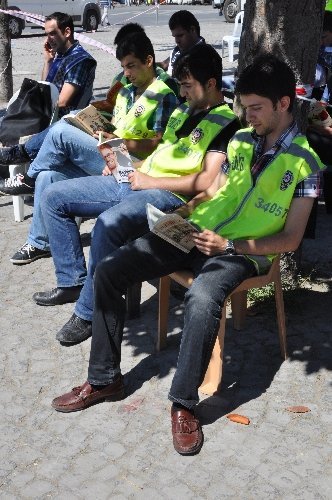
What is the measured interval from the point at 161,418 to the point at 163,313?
0.79 metres

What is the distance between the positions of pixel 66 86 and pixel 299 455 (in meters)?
3.97

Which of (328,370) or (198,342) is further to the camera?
(328,370)

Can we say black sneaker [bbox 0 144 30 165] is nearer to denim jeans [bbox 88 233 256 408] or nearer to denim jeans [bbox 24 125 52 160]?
denim jeans [bbox 24 125 52 160]

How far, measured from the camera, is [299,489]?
3664mm

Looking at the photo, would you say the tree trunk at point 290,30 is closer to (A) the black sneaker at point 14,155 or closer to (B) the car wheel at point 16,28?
(A) the black sneaker at point 14,155

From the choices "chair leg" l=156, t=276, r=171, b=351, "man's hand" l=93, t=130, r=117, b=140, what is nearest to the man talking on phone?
"man's hand" l=93, t=130, r=117, b=140

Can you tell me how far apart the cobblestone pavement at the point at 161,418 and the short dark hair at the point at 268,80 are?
4.70ft

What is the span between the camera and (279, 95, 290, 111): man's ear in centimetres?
425

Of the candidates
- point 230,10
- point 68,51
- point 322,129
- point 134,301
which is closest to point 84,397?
point 134,301

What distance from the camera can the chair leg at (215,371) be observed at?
4336 millimetres

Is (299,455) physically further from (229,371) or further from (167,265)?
(167,265)

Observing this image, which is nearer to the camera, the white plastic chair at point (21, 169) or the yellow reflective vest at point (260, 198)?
the yellow reflective vest at point (260, 198)

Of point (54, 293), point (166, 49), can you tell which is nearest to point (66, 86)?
point (54, 293)

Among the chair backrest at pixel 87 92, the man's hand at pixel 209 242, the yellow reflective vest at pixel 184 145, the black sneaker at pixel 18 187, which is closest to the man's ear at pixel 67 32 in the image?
the chair backrest at pixel 87 92
